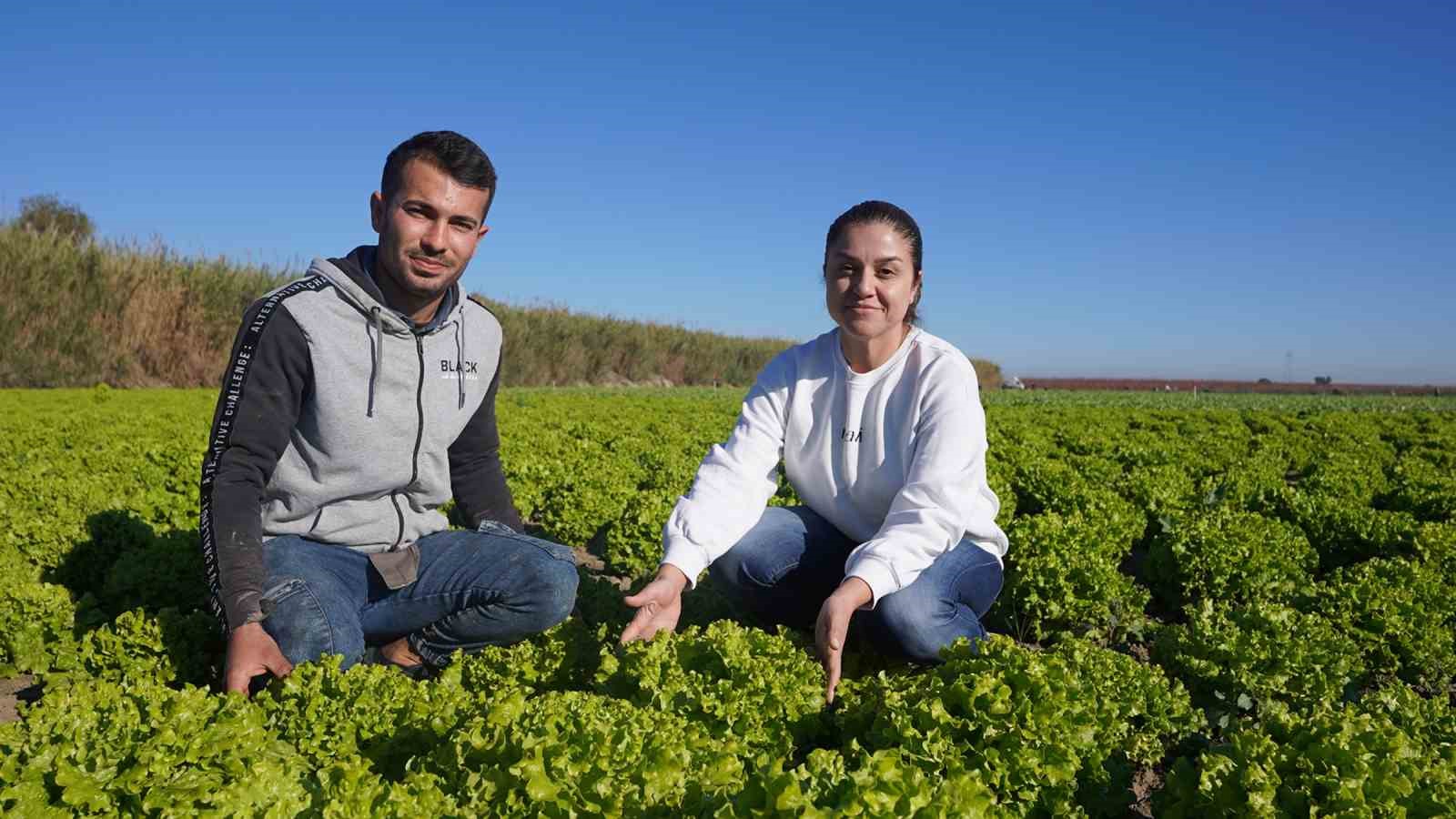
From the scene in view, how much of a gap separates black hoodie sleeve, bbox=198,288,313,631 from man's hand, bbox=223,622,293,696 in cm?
6

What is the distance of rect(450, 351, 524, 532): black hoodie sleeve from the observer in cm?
470

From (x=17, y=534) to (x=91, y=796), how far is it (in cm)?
475

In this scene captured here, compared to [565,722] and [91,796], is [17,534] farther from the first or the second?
[565,722]

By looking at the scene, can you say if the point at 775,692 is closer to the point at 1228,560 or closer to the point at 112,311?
the point at 1228,560

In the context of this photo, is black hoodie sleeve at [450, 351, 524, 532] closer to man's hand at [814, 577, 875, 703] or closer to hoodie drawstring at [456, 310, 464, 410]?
hoodie drawstring at [456, 310, 464, 410]

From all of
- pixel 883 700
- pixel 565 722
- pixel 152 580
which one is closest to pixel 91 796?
pixel 565 722

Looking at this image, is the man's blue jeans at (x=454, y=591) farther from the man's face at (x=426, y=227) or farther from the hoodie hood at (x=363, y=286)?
the man's face at (x=426, y=227)

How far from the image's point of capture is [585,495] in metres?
8.21

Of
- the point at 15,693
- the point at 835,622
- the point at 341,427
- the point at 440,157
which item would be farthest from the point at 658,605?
the point at 15,693

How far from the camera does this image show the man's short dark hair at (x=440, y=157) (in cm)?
386

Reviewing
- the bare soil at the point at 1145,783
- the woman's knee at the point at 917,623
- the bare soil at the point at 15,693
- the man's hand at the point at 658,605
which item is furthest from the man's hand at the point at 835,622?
the bare soil at the point at 15,693

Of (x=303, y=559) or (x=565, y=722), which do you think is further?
(x=303, y=559)

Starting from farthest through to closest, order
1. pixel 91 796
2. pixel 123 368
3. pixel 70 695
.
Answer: pixel 123 368, pixel 70 695, pixel 91 796

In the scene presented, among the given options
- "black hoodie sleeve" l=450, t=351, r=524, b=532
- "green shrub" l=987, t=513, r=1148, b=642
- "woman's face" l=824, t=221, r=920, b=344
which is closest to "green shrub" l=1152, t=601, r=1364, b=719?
"green shrub" l=987, t=513, r=1148, b=642
